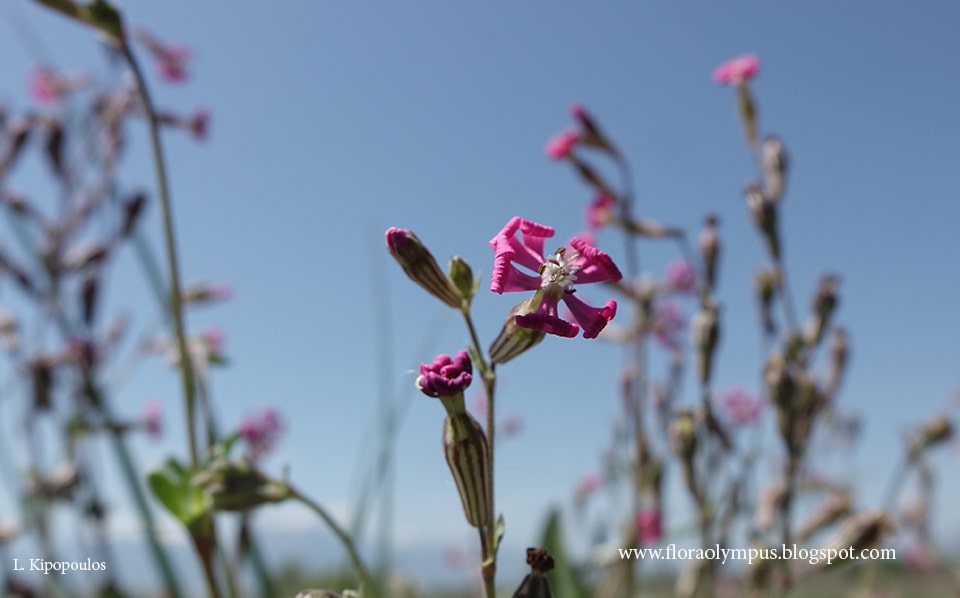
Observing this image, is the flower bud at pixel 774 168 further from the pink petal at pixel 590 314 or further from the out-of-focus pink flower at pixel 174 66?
the out-of-focus pink flower at pixel 174 66

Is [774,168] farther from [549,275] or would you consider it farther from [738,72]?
[549,275]

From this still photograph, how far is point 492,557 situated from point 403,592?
6.70ft

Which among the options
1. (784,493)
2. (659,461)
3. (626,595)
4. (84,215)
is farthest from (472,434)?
(84,215)

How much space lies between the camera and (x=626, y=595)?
5.70ft

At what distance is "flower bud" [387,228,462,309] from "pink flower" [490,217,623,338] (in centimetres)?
9

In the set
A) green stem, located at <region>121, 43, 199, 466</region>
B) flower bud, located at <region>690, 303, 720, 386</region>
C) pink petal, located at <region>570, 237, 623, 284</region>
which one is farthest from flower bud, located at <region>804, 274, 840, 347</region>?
green stem, located at <region>121, 43, 199, 466</region>

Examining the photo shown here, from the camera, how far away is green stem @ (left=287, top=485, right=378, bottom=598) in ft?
2.91

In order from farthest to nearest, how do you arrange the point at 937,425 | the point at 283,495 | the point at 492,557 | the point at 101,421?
the point at 101,421 < the point at 937,425 < the point at 283,495 < the point at 492,557

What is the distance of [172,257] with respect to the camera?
131 cm

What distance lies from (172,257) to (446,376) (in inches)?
29.1

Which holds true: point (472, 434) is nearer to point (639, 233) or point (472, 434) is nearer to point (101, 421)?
point (639, 233)

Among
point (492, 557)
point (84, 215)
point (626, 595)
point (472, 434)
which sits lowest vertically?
point (626, 595)

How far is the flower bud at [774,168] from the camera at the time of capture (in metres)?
1.77

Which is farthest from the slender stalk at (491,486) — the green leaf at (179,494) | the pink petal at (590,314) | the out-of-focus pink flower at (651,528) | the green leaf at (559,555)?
the out-of-focus pink flower at (651,528)
